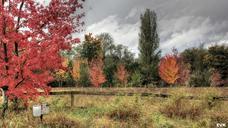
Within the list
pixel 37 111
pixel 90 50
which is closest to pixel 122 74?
pixel 90 50

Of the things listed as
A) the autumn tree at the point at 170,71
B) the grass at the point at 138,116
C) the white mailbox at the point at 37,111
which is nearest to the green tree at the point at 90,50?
the autumn tree at the point at 170,71

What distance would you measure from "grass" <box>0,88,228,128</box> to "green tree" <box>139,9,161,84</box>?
3526 centimetres

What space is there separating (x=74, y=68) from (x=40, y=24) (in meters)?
43.8

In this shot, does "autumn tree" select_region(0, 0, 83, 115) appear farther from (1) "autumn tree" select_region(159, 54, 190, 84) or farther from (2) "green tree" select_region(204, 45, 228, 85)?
(2) "green tree" select_region(204, 45, 228, 85)

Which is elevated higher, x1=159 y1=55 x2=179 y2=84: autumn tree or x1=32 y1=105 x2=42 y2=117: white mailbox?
x1=159 y1=55 x2=179 y2=84: autumn tree

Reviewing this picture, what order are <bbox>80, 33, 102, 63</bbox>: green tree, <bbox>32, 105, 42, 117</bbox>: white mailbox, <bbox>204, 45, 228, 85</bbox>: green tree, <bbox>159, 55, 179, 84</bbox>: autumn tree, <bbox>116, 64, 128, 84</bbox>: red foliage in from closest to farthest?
<bbox>32, 105, 42, 117</bbox>: white mailbox, <bbox>159, 55, 179, 84</bbox>: autumn tree, <bbox>116, 64, 128, 84</bbox>: red foliage, <bbox>204, 45, 228, 85</bbox>: green tree, <bbox>80, 33, 102, 63</bbox>: green tree

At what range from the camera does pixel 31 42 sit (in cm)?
1574

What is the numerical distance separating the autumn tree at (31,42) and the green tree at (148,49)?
40.9 metres

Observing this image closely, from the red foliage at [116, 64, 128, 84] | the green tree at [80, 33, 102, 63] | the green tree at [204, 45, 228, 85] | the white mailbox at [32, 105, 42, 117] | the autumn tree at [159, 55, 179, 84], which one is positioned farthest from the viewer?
the green tree at [80, 33, 102, 63]

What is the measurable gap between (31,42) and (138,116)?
5156 mm

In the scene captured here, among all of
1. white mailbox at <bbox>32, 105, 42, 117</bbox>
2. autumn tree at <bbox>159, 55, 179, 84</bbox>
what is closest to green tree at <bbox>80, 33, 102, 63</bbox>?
autumn tree at <bbox>159, 55, 179, 84</bbox>

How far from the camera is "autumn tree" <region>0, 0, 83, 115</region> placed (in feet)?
51.3

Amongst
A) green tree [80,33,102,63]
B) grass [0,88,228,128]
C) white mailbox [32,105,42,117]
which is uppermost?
green tree [80,33,102,63]

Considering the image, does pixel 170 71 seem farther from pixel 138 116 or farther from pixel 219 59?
pixel 138 116
